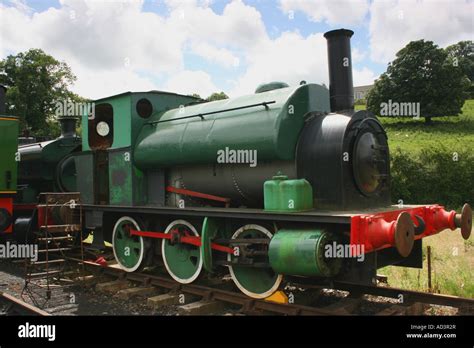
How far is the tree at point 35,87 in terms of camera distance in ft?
120

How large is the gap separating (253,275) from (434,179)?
1302 cm

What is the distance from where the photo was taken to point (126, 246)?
8.08m

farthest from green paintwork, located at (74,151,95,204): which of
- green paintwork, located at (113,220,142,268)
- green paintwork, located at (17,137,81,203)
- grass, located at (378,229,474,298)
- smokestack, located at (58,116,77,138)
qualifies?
grass, located at (378,229,474,298)

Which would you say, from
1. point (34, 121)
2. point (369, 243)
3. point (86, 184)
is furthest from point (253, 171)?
point (34, 121)

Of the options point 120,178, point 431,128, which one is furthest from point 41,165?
point 431,128

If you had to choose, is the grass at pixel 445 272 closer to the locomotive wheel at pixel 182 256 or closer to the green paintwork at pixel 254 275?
the green paintwork at pixel 254 275

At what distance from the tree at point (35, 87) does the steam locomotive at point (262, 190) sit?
31.8 metres

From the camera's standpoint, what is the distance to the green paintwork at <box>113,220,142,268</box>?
7952mm

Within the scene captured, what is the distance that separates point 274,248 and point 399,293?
193 cm

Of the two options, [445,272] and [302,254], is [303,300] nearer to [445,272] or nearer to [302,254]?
[302,254]

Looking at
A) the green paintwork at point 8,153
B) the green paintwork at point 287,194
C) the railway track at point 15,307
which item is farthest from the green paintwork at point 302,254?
the green paintwork at point 8,153

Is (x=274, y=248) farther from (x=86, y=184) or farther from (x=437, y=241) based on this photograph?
(x=437, y=241)

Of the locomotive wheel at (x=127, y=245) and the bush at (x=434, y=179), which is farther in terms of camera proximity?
the bush at (x=434, y=179)

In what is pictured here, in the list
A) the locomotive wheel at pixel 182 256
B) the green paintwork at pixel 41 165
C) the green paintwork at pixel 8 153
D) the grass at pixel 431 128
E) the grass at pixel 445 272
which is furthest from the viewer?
the grass at pixel 431 128
